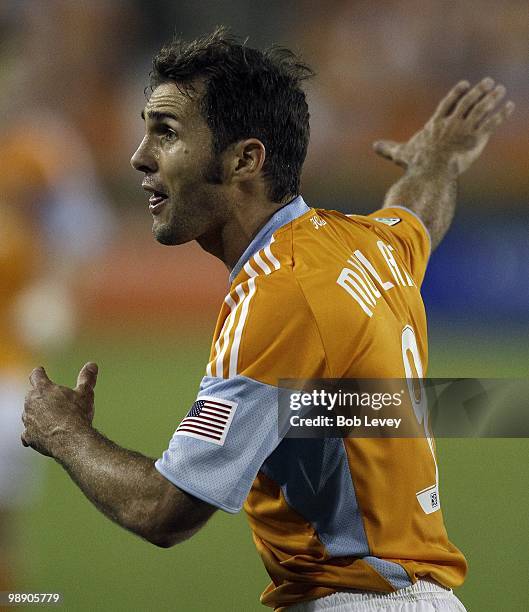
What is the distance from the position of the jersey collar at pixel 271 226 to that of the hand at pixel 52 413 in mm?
411

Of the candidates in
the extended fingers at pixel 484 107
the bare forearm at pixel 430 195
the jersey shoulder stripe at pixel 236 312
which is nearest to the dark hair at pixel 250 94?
the jersey shoulder stripe at pixel 236 312

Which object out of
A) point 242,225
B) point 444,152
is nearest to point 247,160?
point 242,225

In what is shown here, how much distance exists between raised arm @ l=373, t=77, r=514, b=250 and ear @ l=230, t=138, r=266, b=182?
0.78m

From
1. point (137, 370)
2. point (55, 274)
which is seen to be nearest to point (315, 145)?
point (137, 370)

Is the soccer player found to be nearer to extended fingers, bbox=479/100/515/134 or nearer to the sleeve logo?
the sleeve logo

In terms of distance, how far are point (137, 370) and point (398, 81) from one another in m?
4.61

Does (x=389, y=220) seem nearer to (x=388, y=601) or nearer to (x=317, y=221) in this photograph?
(x=317, y=221)

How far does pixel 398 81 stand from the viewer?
1063cm

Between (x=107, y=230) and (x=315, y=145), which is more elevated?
(x=315, y=145)

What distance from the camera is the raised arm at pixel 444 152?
2.88 m

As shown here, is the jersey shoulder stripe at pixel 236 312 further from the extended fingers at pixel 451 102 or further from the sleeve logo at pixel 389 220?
the extended fingers at pixel 451 102

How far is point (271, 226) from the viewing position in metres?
2.14

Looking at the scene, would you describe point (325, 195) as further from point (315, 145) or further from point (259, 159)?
point (259, 159)

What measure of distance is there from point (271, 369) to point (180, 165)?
1.91 ft
